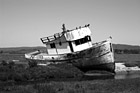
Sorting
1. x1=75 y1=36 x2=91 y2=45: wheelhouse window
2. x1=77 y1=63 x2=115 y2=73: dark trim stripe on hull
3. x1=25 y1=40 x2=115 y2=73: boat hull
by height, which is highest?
x1=75 y1=36 x2=91 y2=45: wheelhouse window

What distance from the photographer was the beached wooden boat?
30078mm

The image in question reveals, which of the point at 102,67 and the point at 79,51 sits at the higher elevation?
the point at 79,51

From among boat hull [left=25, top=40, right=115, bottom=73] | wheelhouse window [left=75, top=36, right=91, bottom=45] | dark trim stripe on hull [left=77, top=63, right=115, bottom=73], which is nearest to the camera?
boat hull [left=25, top=40, right=115, bottom=73]

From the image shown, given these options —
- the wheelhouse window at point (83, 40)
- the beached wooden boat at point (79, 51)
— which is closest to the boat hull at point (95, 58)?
the beached wooden boat at point (79, 51)

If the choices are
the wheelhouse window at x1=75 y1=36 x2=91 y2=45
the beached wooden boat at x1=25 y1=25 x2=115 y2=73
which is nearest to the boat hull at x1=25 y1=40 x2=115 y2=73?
the beached wooden boat at x1=25 y1=25 x2=115 y2=73

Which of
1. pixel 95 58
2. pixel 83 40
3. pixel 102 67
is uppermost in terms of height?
pixel 83 40

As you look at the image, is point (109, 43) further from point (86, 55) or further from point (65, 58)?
point (65, 58)

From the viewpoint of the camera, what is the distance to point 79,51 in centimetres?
3064

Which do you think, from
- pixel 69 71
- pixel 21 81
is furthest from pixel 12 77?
pixel 69 71

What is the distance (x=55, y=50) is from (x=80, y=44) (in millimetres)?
4455

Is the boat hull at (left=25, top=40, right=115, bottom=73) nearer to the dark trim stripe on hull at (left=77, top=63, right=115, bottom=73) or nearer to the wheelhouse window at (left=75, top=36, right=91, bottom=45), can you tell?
the dark trim stripe on hull at (left=77, top=63, right=115, bottom=73)

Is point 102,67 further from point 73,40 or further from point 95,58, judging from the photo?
point 73,40

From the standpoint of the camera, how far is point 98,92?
15469 millimetres

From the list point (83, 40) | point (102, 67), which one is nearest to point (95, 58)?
point (102, 67)
